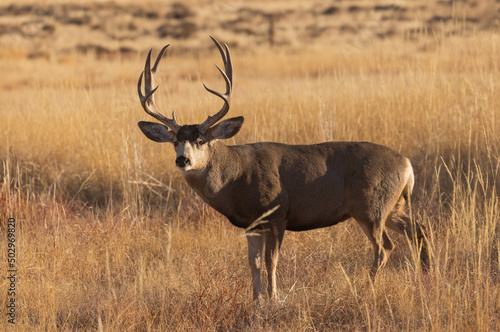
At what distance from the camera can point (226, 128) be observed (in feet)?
18.4

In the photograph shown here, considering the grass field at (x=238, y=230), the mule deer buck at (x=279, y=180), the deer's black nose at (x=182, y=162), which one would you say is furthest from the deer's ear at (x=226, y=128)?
the grass field at (x=238, y=230)

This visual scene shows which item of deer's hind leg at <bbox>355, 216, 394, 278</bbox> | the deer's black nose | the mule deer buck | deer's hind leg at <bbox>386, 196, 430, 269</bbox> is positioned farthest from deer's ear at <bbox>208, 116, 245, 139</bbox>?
deer's hind leg at <bbox>386, 196, 430, 269</bbox>

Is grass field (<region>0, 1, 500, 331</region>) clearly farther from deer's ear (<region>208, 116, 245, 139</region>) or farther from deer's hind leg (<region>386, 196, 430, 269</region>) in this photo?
deer's ear (<region>208, 116, 245, 139</region>)

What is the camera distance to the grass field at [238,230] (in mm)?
4867

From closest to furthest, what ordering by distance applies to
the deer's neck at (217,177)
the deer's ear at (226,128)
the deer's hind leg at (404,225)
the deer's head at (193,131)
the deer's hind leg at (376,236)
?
the deer's head at (193,131)
the deer's neck at (217,177)
the deer's ear at (226,128)
the deer's hind leg at (376,236)
the deer's hind leg at (404,225)

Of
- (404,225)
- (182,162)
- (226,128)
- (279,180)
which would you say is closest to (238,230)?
(279,180)

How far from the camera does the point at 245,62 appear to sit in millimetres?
22609

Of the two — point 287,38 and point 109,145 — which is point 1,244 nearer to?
point 109,145

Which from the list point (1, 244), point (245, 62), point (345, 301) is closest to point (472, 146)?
point (345, 301)

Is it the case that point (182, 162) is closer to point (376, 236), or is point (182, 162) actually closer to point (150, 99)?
point (150, 99)

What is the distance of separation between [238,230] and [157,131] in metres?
1.66

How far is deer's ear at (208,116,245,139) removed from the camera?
218 inches

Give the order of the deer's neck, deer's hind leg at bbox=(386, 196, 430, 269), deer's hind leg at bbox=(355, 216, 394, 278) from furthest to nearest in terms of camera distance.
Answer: deer's hind leg at bbox=(386, 196, 430, 269) → deer's hind leg at bbox=(355, 216, 394, 278) → the deer's neck

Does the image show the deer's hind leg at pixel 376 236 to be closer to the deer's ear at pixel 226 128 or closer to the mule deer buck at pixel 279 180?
the mule deer buck at pixel 279 180
